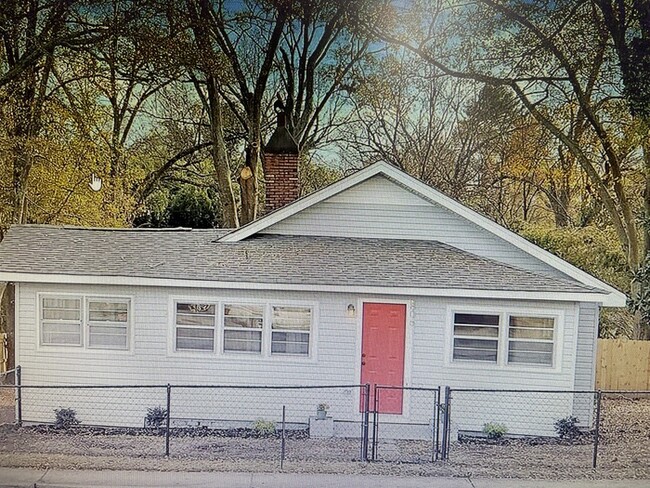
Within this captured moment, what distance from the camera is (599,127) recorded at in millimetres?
3889

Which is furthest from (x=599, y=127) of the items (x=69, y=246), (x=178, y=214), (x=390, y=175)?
(x=69, y=246)

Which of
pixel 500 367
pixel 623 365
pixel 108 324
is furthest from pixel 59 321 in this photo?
pixel 623 365

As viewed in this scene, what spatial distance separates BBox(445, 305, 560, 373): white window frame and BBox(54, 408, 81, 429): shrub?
8.96 ft

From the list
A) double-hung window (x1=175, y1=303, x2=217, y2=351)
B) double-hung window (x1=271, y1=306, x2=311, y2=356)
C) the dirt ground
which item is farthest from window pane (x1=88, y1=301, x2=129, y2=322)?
double-hung window (x1=271, y1=306, x2=311, y2=356)

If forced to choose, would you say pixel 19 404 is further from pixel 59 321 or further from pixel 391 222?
pixel 391 222

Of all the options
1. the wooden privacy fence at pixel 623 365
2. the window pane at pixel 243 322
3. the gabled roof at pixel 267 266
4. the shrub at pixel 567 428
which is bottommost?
the shrub at pixel 567 428

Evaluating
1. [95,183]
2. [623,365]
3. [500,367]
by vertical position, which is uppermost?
[95,183]

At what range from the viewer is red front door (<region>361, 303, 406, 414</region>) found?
3.78m

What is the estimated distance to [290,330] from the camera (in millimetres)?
3801

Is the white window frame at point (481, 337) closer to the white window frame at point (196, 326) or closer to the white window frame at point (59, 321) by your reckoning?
the white window frame at point (196, 326)

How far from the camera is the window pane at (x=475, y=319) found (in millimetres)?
3699

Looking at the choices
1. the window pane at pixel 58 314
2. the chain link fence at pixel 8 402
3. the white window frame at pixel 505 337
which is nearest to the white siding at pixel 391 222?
the white window frame at pixel 505 337

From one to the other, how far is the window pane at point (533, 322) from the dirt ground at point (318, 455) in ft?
2.69

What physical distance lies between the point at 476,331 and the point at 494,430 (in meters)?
0.72
